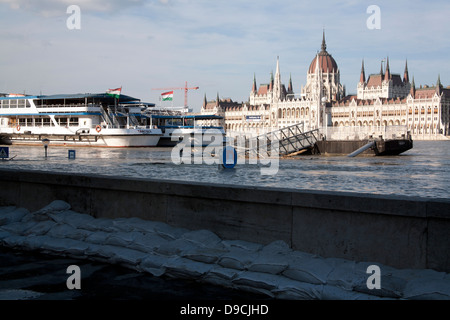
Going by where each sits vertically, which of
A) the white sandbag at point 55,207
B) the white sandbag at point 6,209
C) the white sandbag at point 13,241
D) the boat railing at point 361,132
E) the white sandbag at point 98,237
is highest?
the boat railing at point 361,132

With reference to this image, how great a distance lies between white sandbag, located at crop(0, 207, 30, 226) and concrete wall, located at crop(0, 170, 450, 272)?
84 centimetres

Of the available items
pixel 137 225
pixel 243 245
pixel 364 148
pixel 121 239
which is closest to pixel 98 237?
pixel 121 239

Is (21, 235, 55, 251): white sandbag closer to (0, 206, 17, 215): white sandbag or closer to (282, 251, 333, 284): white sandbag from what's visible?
(0, 206, 17, 215): white sandbag

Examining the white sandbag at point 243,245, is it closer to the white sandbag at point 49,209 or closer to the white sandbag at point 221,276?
the white sandbag at point 221,276

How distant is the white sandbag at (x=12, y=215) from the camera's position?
9664 mm

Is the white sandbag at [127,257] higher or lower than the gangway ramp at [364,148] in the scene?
lower

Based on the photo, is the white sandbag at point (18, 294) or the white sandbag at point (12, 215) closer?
the white sandbag at point (18, 294)

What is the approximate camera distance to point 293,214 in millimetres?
7316

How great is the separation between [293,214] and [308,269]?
3.24 feet

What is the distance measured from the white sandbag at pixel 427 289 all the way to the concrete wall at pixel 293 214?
38 centimetres

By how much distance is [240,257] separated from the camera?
7.10m

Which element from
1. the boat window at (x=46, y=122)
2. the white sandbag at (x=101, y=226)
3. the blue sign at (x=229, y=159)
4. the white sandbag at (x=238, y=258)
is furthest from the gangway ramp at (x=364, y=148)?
the boat window at (x=46, y=122)

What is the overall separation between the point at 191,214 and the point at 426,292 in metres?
3.81

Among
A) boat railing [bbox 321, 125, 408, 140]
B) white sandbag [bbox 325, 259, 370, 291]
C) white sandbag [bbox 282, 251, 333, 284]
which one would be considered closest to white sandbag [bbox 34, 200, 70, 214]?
white sandbag [bbox 282, 251, 333, 284]
